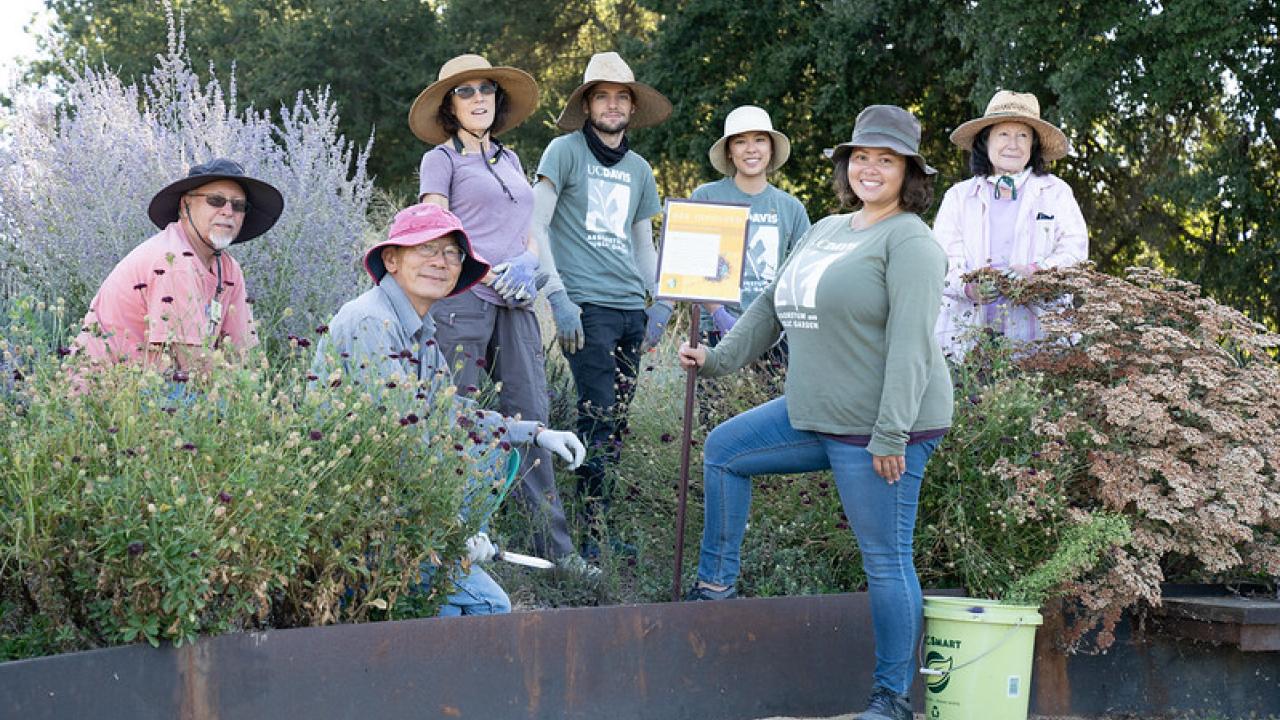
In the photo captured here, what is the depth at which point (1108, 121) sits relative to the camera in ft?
57.6

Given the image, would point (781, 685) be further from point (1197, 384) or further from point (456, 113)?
point (456, 113)

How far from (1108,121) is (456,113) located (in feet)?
43.7

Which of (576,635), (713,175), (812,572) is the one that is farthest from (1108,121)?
(576,635)

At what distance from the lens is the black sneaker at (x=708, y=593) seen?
15.9ft

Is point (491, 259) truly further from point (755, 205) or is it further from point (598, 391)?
point (755, 205)

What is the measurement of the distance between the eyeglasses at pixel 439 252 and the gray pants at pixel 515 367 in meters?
0.61

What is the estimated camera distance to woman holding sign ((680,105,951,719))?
4.28 m

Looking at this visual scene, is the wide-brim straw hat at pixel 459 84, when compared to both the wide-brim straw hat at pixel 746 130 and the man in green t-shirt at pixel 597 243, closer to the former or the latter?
the man in green t-shirt at pixel 597 243

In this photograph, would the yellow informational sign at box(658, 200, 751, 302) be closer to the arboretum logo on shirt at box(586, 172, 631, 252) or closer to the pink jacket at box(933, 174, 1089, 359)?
the arboretum logo on shirt at box(586, 172, 631, 252)

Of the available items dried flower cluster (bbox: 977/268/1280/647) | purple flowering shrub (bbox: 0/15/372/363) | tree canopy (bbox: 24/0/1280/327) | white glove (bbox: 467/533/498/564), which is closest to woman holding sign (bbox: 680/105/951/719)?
dried flower cluster (bbox: 977/268/1280/647)

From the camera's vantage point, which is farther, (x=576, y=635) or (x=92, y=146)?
(x=92, y=146)

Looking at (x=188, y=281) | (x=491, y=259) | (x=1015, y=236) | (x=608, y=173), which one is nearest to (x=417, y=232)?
(x=188, y=281)

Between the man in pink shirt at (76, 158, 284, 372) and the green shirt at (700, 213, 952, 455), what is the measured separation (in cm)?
172

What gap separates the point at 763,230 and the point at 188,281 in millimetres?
2825
